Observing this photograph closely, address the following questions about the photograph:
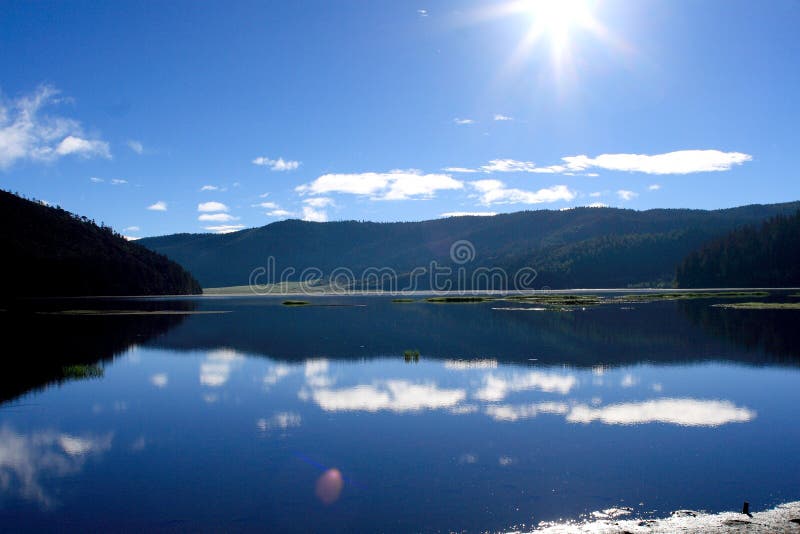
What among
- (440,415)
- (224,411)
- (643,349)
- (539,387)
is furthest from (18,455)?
(643,349)

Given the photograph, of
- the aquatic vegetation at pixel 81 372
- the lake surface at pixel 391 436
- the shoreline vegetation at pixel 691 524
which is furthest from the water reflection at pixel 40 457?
the aquatic vegetation at pixel 81 372

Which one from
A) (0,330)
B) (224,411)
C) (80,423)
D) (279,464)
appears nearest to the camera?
(279,464)

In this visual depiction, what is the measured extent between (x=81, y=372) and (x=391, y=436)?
93.3 feet

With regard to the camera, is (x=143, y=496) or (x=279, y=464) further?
(x=279, y=464)

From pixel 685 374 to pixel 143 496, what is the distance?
34741 mm

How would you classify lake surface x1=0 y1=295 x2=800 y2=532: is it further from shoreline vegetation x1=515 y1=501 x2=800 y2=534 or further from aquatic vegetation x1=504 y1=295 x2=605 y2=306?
aquatic vegetation x1=504 y1=295 x2=605 y2=306

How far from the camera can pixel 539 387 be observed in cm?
3691

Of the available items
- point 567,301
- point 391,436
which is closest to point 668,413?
point 391,436

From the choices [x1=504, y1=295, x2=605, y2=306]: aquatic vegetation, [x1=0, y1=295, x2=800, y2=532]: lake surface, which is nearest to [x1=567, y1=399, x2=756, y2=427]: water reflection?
[x1=0, y1=295, x2=800, y2=532]: lake surface

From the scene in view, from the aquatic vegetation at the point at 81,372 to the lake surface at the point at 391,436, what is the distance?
0.59ft

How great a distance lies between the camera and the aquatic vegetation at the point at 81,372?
4331cm

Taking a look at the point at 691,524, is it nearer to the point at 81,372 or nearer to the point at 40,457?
the point at 40,457

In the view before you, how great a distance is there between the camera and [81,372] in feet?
145

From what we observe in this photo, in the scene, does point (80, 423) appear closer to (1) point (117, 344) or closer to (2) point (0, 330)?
(1) point (117, 344)
